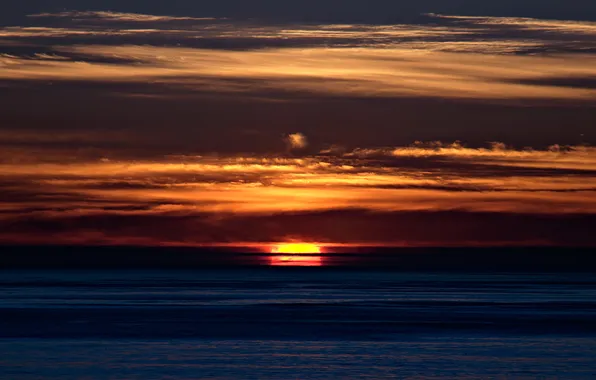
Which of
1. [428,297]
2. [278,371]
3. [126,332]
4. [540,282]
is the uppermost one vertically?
[278,371]

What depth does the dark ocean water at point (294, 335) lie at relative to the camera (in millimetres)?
29484

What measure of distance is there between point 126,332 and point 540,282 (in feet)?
140

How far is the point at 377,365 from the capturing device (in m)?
30.1

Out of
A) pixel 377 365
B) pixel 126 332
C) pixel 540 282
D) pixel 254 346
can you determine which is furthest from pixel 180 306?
pixel 540 282

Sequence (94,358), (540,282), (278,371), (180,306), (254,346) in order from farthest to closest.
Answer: (540,282) < (180,306) < (254,346) < (94,358) < (278,371)

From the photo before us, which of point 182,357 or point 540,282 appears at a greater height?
point 182,357

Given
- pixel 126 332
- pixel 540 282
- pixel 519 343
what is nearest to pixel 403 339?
pixel 519 343

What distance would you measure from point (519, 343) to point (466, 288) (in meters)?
31.1

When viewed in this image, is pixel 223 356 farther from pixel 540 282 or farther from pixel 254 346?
pixel 540 282

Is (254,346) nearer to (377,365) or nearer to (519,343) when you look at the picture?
(377,365)

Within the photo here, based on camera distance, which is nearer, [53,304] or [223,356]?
[223,356]

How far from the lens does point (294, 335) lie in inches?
1467

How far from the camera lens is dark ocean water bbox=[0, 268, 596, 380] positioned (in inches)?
1161

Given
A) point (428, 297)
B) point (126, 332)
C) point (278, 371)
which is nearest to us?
point (278, 371)
